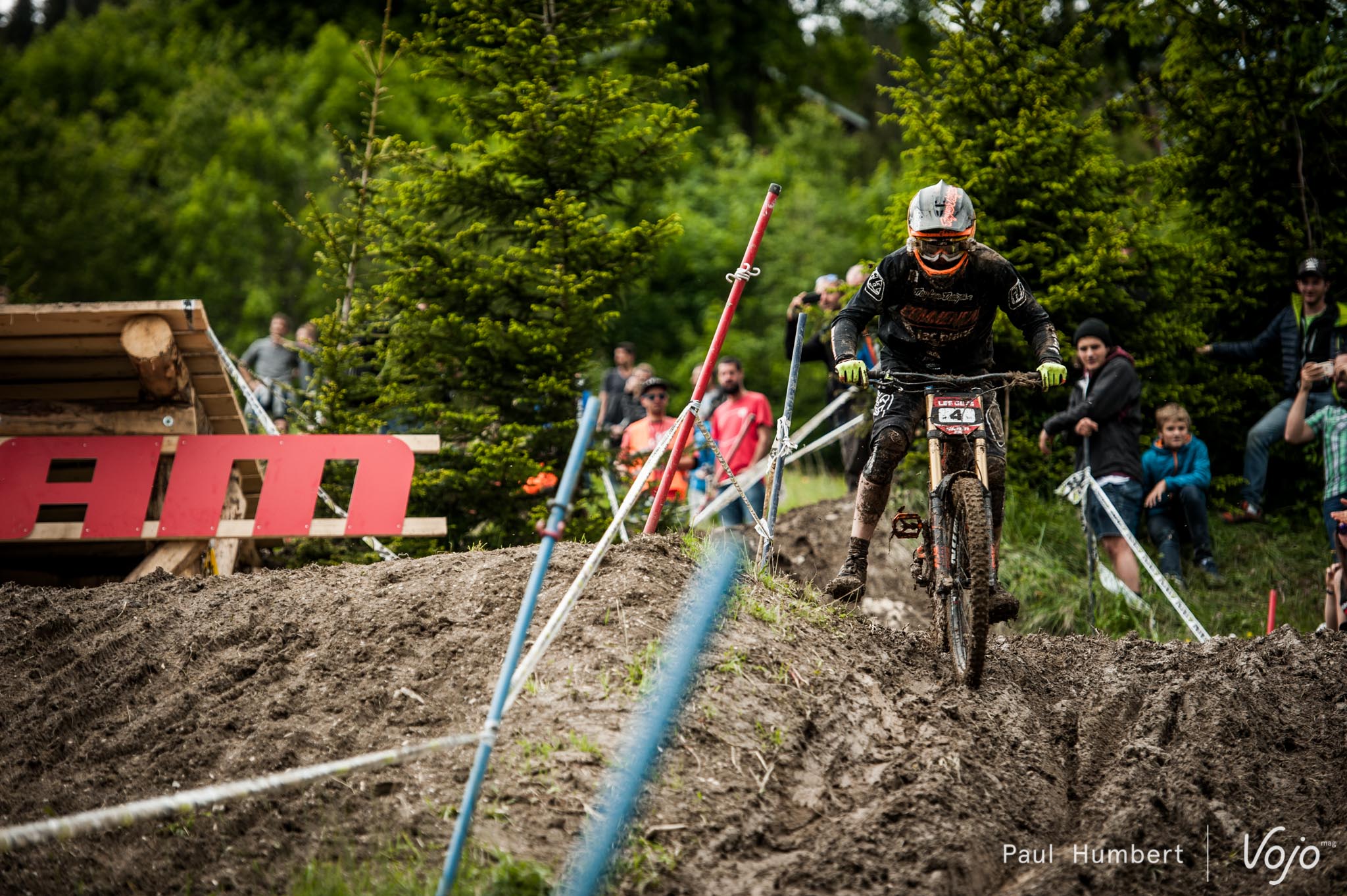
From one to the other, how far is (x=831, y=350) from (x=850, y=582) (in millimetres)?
2716

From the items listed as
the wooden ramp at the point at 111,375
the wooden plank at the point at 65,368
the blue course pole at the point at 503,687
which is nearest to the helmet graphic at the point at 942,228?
the blue course pole at the point at 503,687

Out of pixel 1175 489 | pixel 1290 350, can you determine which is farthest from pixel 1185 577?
pixel 1290 350

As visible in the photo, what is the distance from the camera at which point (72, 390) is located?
352 inches

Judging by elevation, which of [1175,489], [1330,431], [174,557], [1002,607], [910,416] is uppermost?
[910,416]

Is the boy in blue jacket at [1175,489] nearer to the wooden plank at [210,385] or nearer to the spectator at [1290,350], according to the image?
the spectator at [1290,350]

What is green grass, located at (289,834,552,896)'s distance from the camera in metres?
3.84

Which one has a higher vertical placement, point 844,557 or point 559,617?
point 559,617

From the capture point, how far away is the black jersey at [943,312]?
652 cm

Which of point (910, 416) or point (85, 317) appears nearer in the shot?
point (910, 416)

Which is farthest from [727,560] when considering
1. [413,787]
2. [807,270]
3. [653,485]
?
[807,270]

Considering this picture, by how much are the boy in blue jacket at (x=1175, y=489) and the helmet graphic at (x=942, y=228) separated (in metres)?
4.27

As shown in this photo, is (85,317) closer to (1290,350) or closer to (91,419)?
(91,419)

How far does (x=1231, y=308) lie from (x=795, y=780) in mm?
9090

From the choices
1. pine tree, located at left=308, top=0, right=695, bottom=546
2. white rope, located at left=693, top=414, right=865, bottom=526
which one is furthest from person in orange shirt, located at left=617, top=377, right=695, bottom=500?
pine tree, located at left=308, top=0, right=695, bottom=546
